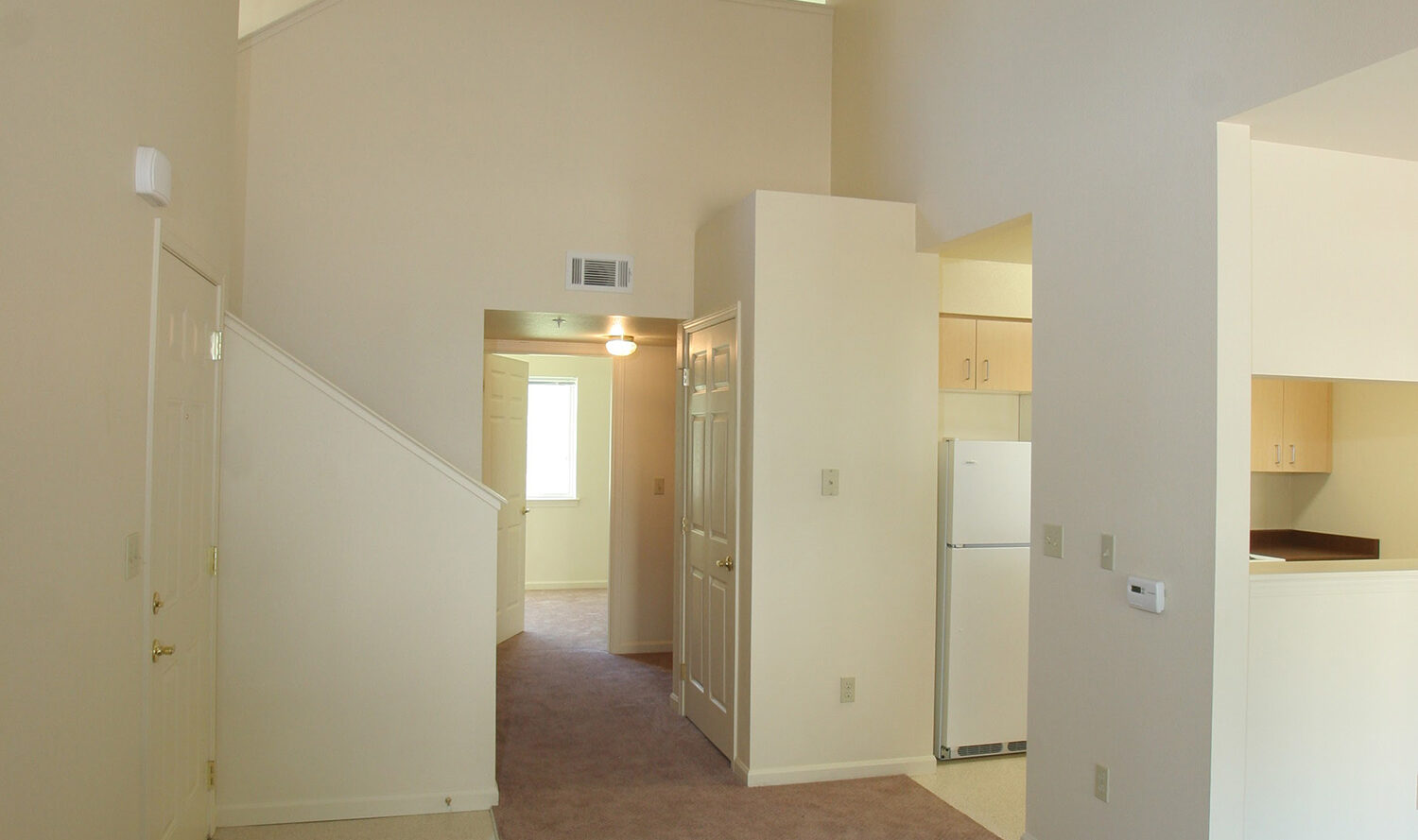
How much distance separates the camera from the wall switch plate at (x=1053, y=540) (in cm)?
347

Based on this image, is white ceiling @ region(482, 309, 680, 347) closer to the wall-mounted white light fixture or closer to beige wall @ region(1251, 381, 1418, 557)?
the wall-mounted white light fixture

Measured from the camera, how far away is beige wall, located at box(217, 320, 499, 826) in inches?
152

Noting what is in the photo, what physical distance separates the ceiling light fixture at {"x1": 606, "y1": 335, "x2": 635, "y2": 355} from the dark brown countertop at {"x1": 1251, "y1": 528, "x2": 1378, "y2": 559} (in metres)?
3.86

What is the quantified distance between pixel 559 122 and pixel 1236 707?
425 centimetres

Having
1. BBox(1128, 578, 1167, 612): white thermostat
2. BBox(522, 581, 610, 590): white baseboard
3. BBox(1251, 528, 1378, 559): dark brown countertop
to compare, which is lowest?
BBox(522, 581, 610, 590): white baseboard

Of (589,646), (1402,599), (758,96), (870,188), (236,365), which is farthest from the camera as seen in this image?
(589,646)

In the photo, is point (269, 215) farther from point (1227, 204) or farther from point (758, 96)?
point (1227, 204)

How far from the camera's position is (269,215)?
4957 mm

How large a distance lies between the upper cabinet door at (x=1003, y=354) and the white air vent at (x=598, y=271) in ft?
6.47

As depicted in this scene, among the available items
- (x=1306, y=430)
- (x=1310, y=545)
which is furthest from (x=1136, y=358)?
(x=1310, y=545)

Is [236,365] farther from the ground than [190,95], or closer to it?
closer to it

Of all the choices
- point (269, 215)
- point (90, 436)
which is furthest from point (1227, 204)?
point (269, 215)

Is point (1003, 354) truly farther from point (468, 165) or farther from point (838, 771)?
point (468, 165)

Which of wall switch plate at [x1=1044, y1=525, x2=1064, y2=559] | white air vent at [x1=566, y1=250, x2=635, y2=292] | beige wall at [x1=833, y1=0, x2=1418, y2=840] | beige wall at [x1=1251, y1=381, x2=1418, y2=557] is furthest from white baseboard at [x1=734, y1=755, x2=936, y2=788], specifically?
white air vent at [x1=566, y1=250, x2=635, y2=292]
